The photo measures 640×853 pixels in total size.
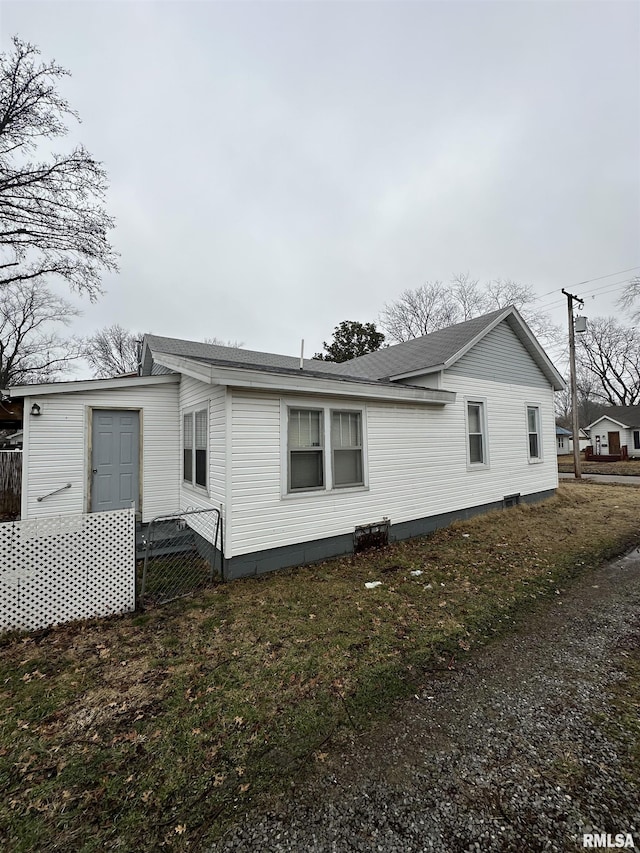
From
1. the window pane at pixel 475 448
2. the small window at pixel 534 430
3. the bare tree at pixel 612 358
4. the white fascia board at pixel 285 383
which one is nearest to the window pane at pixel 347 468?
the white fascia board at pixel 285 383

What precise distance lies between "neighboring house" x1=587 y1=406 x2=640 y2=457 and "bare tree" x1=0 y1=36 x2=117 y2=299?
36230 mm

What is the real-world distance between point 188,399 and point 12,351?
25.6m

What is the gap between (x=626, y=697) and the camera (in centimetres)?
265

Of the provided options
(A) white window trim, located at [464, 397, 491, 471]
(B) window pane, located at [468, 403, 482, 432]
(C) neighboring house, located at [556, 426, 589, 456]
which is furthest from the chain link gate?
(C) neighboring house, located at [556, 426, 589, 456]

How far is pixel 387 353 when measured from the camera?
12.2m

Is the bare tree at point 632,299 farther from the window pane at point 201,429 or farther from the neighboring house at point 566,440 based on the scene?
the window pane at point 201,429

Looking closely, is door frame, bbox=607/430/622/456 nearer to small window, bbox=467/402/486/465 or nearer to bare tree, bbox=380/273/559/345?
bare tree, bbox=380/273/559/345

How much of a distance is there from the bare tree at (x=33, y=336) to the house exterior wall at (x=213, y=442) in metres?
22.3

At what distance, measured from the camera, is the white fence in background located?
11.7 feet

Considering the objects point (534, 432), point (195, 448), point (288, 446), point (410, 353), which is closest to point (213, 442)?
point (195, 448)

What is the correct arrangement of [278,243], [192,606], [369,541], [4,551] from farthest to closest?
[278,243]
[369,541]
[192,606]
[4,551]

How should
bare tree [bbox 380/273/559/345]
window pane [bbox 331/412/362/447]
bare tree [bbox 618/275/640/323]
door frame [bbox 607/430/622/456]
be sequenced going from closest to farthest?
window pane [bbox 331/412/362/447]
bare tree [bbox 618/275/640/323]
bare tree [bbox 380/273/559/345]
door frame [bbox 607/430/622/456]

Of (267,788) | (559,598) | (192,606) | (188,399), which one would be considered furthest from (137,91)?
(559,598)

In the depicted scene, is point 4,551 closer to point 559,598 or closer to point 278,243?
point 559,598
